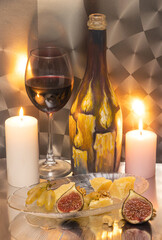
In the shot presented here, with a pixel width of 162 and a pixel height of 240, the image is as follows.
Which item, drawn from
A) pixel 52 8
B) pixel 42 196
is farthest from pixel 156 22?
pixel 42 196

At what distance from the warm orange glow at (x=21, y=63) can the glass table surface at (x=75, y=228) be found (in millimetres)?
386

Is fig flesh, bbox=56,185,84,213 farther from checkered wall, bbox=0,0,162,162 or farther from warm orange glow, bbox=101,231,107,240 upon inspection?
checkered wall, bbox=0,0,162,162

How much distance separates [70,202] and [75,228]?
0.18 ft

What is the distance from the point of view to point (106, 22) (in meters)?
1.06

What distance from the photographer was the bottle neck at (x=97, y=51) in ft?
3.45

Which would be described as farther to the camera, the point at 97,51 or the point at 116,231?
the point at 97,51

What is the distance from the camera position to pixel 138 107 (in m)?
1.21

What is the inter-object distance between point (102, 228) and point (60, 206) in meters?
0.10

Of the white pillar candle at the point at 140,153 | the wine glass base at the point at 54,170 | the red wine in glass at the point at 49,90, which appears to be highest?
the red wine in glass at the point at 49,90

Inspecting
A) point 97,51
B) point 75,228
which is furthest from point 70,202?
point 97,51

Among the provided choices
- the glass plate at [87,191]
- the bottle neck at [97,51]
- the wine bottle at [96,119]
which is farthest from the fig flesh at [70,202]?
the bottle neck at [97,51]

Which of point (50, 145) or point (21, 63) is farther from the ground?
point (21, 63)

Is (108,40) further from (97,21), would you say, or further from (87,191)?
(87,191)

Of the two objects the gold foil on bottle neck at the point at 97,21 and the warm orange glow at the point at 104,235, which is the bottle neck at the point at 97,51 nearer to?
the gold foil on bottle neck at the point at 97,21
